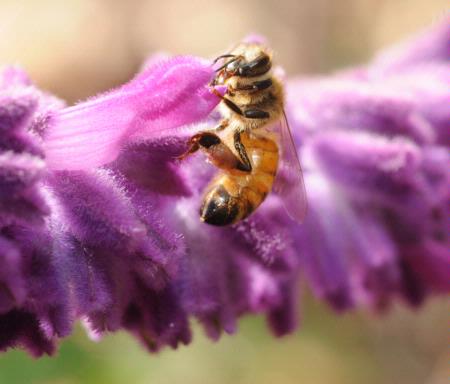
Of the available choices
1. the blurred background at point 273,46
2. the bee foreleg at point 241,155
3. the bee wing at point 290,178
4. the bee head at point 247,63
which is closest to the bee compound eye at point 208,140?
the bee foreleg at point 241,155

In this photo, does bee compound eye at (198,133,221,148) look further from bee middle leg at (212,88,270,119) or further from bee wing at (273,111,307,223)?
bee wing at (273,111,307,223)

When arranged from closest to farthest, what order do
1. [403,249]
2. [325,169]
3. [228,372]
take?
[325,169] < [403,249] < [228,372]

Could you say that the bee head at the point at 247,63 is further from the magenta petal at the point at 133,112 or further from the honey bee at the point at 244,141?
the magenta petal at the point at 133,112

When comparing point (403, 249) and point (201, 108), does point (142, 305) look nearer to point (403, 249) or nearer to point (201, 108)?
point (201, 108)

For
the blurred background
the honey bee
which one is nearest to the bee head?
the honey bee

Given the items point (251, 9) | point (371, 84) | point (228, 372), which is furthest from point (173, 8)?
point (371, 84)

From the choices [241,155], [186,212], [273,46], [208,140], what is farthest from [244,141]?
[273,46]

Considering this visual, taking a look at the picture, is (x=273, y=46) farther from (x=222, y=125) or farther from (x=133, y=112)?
(x=133, y=112)
